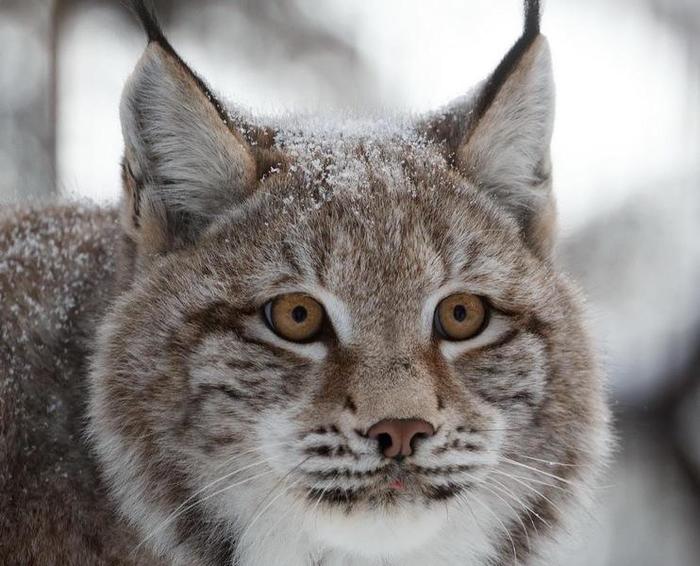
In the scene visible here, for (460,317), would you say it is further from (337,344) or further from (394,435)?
(394,435)

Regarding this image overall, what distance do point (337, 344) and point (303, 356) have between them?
11cm

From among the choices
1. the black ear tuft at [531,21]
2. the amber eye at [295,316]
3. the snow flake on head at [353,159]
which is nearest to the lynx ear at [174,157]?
the snow flake on head at [353,159]

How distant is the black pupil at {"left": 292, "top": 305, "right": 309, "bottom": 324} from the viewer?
10.5 feet

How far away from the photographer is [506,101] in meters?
3.56

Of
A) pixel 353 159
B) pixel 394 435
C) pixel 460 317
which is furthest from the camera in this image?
pixel 353 159

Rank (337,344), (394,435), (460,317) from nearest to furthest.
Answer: (394,435)
(337,344)
(460,317)

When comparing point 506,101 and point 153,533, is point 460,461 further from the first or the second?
point 506,101

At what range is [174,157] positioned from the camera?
3504 millimetres

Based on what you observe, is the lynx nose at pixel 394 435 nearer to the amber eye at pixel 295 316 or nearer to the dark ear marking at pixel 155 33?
the amber eye at pixel 295 316

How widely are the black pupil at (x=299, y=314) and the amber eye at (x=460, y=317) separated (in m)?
0.42

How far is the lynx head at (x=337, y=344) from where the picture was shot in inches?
118

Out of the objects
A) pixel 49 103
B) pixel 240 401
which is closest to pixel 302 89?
pixel 49 103

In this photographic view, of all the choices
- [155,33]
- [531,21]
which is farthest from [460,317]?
[155,33]

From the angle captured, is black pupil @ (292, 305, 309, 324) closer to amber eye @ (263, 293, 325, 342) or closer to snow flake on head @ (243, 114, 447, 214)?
amber eye @ (263, 293, 325, 342)
